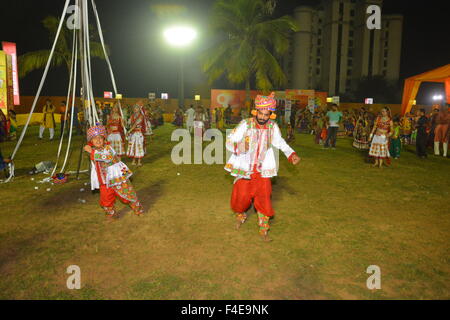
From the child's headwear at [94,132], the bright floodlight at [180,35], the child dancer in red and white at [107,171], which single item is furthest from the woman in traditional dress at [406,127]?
the child's headwear at [94,132]

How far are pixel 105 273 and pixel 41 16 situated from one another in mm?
30271

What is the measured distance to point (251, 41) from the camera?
23.3 meters

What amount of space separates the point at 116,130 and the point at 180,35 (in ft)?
36.6

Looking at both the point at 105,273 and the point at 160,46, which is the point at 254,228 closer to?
the point at 105,273

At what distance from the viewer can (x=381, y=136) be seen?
1033 cm

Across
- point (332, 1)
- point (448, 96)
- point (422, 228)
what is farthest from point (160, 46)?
point (332, 1)

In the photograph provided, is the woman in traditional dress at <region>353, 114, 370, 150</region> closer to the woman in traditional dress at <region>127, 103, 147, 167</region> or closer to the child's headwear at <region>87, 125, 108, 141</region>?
the woman in traditional dress at <region>127, 103, 147, 167</region>

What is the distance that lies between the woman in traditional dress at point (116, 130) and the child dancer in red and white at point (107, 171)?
3956 millimetres

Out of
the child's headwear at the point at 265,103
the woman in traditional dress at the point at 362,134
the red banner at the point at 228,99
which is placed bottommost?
the woman in traditional dress at the point at 362,134

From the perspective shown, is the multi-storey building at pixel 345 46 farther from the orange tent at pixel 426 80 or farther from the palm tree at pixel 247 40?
the orange tent at pixel 426 80

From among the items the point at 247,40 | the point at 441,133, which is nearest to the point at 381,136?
the point at 441,133

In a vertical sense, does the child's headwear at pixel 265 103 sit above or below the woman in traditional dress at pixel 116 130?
above

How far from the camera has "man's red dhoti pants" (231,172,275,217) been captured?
191 inches

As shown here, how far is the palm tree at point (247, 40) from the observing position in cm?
2209
